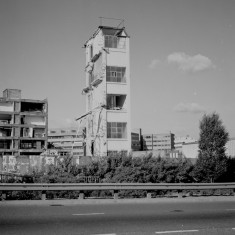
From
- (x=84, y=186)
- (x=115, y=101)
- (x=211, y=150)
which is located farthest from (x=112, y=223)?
(x=115, y=101)

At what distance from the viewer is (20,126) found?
79750 millimetres

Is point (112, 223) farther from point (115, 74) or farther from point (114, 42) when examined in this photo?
point (114, 42)

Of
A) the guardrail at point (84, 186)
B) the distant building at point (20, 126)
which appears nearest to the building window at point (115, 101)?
the guardrail at point (84, 186)

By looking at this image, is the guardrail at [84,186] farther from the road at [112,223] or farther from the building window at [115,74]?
the building window at [115,74]

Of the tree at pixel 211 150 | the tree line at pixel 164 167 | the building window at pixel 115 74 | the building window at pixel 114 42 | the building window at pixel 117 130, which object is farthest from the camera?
the building window at pixel 114 42

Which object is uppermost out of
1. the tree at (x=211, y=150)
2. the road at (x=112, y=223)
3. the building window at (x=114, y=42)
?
the building window at (x=114, y=42)

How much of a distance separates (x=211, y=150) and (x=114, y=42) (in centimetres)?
2447

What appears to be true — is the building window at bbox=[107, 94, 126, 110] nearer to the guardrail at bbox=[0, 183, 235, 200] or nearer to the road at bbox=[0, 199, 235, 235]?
the guardrail at bbox=[0, 183, 235, 200]

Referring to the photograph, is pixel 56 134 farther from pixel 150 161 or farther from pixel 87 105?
pixel 150 161

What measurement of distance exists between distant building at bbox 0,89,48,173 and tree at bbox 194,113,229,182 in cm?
5597

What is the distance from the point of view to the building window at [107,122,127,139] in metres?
42.8

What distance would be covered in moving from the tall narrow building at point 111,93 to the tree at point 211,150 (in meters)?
17.5

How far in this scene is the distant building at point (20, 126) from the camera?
78188 mm

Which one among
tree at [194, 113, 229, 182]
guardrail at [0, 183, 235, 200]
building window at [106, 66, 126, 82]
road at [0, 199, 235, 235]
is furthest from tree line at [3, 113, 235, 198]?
building window at [106, 66, 126, 82]
